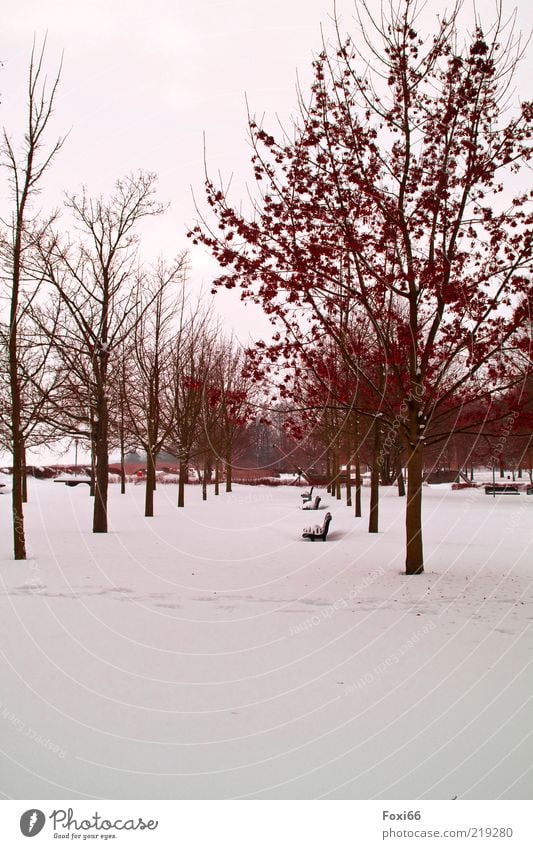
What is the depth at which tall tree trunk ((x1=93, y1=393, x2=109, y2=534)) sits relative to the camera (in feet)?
45.7

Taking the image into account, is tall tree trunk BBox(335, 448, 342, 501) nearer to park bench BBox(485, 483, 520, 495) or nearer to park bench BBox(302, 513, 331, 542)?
park bench BBox(302, 513, 331, 542)

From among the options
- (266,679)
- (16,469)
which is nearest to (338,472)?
(16,469)

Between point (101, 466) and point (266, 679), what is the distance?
10.3m

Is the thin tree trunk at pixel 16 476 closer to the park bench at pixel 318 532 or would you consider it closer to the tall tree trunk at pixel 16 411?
the tall tree trunk at pixel 16 411

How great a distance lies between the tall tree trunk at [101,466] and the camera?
13930 mm

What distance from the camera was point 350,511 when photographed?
73.1 feet

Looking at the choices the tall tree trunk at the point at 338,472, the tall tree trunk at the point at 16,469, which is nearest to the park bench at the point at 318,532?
the tall tree trunk at the point at 16,469

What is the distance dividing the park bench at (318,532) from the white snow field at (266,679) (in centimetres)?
293

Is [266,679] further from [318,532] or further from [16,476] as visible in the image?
[318,532]

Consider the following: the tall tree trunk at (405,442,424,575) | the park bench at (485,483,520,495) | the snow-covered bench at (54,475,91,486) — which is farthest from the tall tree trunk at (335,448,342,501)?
the snow-covered bench at (54,475,91,486)

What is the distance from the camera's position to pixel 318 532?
44.3 feet

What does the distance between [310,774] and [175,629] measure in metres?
2.91

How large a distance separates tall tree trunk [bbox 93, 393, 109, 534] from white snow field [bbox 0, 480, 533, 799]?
396cm
